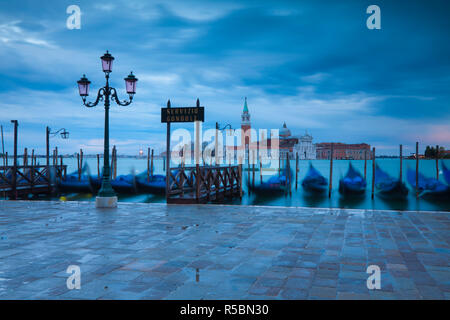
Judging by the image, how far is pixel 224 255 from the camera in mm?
4129

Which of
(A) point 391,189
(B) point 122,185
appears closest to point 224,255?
(B) point 122,185

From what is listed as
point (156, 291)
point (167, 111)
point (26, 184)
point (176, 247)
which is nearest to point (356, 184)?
point (167, 111)

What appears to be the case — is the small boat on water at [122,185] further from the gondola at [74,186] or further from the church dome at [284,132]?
the church dome at [284,132]

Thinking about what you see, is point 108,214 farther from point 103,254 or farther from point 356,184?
point 356,184

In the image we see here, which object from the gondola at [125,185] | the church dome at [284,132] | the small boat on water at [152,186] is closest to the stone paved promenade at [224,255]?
the small boat on water at [152,186]

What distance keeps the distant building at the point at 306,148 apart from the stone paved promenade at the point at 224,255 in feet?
379

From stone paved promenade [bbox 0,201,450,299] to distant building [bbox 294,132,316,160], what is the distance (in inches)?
4551

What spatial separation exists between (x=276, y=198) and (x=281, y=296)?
19036 millimetres

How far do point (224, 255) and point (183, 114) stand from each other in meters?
5.38

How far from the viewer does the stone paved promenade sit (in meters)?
3.03

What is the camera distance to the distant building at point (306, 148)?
12081 cm

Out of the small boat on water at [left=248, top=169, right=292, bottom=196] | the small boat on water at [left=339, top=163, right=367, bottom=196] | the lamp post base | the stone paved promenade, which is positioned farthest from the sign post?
the small boat on water at [left=339, top=163, right=367, bottom=196]

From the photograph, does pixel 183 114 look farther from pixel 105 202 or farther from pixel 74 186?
pixel 74 186

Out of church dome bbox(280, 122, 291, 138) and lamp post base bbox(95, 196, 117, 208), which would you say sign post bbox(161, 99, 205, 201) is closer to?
lamp post base bbox(95, 196, 117, 208)
